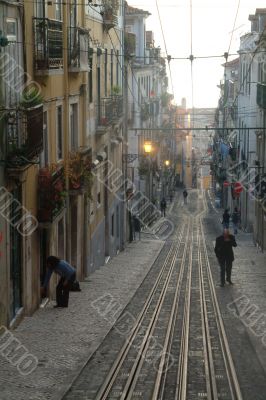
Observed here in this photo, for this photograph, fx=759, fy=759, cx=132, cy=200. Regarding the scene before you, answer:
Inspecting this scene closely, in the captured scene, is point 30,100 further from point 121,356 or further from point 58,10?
point 58,10

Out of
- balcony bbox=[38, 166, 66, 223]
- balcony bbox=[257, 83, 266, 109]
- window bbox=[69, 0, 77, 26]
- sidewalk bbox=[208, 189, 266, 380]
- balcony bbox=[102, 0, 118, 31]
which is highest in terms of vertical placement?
balcony bbox=[102, 0, 118, 31]

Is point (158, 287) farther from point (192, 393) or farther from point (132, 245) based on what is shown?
point (132, 245)

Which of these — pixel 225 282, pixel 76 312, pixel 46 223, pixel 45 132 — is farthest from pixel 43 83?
pixel 225 282

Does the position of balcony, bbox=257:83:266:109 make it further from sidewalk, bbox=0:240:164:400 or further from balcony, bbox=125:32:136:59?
sidewalk, bbox=0:240:164:400

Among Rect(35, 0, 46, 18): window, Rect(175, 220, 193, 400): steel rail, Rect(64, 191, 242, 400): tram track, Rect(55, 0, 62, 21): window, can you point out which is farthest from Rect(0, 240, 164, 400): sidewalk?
Rect(55, 0, 62, 21): window

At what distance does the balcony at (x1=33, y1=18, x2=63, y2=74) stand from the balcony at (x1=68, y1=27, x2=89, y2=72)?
2.09 meters

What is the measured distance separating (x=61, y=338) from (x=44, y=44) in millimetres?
6189

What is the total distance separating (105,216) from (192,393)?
65.5ft

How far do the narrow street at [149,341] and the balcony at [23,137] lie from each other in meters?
3.18

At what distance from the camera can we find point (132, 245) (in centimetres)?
3816

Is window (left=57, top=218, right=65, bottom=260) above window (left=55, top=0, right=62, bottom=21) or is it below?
below

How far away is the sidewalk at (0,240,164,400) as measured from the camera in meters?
10.6

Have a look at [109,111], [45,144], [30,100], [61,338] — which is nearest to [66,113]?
[45,144]

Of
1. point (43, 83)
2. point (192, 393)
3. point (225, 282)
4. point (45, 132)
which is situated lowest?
point (225, 282)
